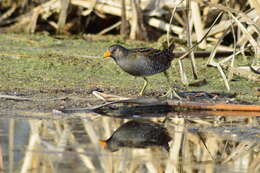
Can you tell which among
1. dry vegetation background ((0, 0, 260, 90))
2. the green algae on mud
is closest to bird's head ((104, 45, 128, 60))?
the green algae on mud

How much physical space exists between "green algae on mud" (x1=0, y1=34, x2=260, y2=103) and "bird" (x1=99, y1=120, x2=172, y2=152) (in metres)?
1.18

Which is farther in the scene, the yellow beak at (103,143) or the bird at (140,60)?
the bird at (140,60)

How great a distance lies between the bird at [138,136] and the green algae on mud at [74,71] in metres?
1.18

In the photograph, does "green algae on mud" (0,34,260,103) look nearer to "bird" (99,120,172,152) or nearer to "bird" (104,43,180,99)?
"bird" (104,43,180,99)

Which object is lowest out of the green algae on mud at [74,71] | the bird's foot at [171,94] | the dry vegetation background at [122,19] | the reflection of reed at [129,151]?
the reflection of reed at [129,151]

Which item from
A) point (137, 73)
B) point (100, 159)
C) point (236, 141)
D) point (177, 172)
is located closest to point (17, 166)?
point (100, 159)

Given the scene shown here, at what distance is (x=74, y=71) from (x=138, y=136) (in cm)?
269

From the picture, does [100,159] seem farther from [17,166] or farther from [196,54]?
[196,54]

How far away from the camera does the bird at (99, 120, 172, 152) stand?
14.6ft

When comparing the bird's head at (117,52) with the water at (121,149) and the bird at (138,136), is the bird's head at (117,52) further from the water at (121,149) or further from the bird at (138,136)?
the bird at (138,136)

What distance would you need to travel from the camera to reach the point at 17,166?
12.2 ft

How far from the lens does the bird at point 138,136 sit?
4449 millimetres

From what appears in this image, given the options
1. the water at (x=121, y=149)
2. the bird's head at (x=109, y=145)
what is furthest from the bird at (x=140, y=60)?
the bird's head at (x=109, y=145)

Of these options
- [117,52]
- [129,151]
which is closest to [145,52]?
[117,52]
